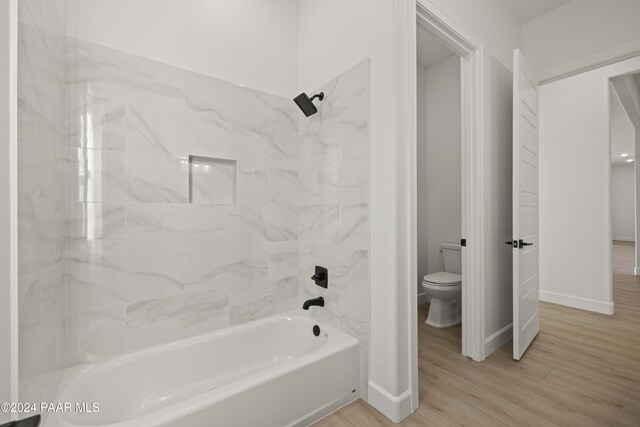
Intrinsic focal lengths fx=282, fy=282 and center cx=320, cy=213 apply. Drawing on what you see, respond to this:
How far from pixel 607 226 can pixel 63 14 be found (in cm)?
449

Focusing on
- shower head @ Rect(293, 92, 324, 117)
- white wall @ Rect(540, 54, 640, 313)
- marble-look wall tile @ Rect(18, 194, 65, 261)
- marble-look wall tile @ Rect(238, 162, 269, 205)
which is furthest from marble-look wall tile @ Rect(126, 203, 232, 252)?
white wall @ Rect(540, 54, 640, 313)

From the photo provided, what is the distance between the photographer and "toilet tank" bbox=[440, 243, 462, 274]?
2.92 m

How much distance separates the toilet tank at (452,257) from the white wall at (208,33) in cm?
220

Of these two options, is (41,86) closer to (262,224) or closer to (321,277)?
(262,224)

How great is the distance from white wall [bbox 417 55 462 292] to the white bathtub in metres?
2.01

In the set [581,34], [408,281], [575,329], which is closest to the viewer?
[408,281]

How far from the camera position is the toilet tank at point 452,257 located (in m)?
2.92

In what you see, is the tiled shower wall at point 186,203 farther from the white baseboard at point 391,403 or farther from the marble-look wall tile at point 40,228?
the white baseboard at point 391,403

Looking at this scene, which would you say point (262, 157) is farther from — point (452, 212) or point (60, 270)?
point (452, 212)

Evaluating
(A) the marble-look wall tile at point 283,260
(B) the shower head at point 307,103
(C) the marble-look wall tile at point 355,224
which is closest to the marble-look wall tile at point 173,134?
(B) the shower head at point 307,103

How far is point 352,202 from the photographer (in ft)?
5.69

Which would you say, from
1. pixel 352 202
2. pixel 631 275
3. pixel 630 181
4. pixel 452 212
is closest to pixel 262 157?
pixel 352 202

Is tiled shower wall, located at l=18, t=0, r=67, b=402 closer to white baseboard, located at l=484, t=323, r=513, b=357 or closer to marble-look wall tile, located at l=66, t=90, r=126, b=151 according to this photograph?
marble-look wall tile, located at l=66, t=90, r=126, b=151

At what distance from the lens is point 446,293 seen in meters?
2.55
